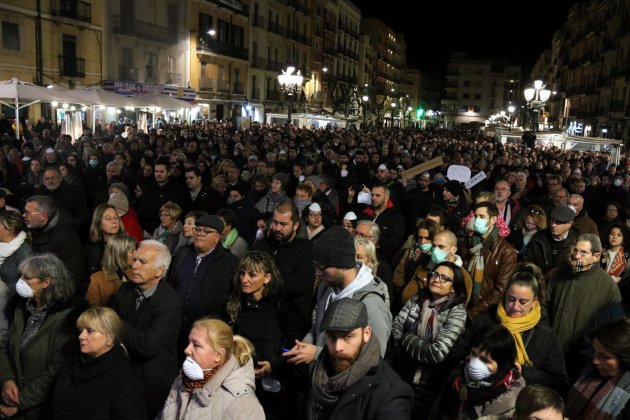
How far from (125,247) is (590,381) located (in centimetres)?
327

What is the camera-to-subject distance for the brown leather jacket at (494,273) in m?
4.71

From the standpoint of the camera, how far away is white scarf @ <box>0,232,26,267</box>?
15.0ft

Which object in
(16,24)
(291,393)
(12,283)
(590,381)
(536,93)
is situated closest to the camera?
(590,381)

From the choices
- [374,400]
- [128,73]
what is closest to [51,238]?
[374,400]

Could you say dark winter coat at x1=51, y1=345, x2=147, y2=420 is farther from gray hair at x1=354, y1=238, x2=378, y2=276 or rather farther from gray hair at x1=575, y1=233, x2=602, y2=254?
gray hair at x1=575, y1=233, x2=602, y2=254

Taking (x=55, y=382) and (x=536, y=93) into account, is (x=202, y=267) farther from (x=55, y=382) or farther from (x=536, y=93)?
(x=536, y=93)

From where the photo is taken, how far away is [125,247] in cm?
446

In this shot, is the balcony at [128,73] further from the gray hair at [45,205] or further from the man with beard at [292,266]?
the man with beard at [292,266]

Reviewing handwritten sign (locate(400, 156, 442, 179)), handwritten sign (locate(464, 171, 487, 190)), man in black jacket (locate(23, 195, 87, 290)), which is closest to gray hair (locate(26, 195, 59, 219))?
man in black jacket (locate(23, 195, 87, 290))

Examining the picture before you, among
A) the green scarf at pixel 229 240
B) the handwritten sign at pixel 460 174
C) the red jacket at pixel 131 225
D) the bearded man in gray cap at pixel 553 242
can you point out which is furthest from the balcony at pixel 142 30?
the bearded man in gray cap at pixel 553 242

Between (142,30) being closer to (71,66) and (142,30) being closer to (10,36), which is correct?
(71,66)

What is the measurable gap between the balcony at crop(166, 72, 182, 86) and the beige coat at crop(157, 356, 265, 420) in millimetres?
34389

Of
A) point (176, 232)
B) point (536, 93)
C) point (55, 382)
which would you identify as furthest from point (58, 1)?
point (55, 382)

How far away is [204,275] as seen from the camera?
4426 mm
